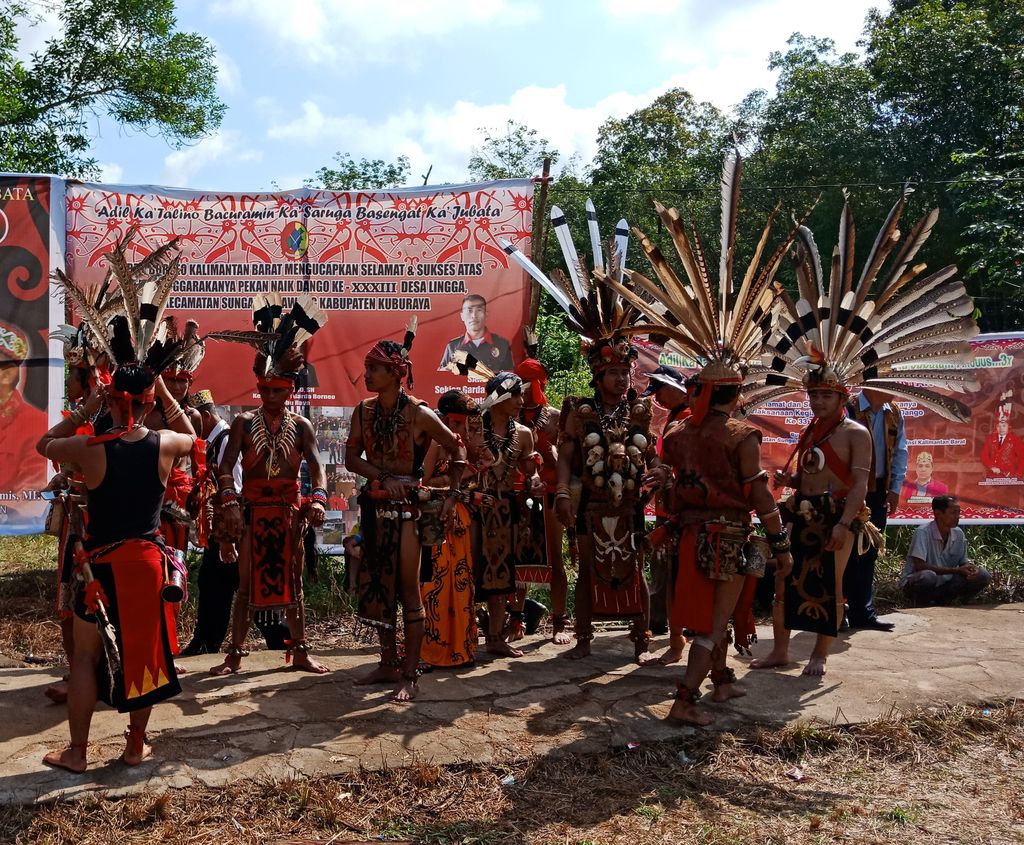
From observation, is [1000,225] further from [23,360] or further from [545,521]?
[23,360]

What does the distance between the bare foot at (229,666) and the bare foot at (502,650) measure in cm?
160

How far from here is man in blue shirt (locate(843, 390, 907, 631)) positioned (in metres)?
7.52

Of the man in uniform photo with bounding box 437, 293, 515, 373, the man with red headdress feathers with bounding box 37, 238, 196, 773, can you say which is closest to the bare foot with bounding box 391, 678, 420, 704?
the man with red headdress feathers with bounding box 37, 238, 196, 773

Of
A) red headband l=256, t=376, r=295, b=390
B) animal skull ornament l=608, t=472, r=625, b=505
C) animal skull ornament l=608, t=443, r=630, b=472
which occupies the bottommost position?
animal skull ornament l=608, t=472, r=625, b=505

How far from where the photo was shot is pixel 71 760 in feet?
14.3

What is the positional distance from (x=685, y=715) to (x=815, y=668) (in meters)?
1.34

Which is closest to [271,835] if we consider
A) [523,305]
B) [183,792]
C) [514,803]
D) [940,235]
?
[183,792]

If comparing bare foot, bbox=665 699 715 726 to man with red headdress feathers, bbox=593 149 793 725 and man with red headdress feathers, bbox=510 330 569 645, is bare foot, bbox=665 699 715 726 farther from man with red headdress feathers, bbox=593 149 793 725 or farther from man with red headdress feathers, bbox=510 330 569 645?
man with red headdress feathers, bbox=510 330 569 645

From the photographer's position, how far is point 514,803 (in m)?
4.46

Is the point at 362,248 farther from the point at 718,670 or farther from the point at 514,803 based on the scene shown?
the point at 514,803

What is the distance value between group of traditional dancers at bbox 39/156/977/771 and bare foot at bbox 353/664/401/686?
1cm

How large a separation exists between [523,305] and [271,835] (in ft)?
18.0

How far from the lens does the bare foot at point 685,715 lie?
5227 mm

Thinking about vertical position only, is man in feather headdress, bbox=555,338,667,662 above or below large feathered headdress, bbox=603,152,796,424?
below
